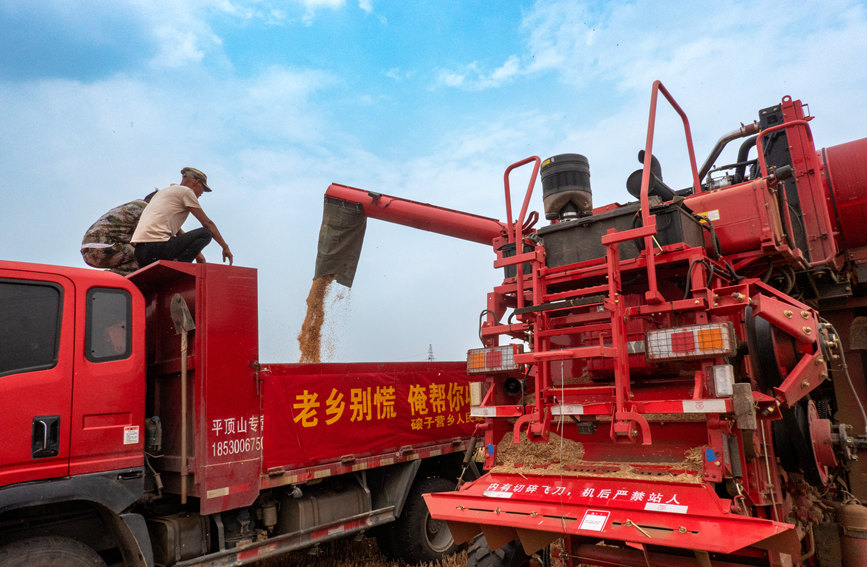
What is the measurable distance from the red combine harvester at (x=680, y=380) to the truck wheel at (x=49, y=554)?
2285mm

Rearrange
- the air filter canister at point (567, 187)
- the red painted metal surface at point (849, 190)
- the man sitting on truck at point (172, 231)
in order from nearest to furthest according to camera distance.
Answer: the man sitting on truck at point (172, 231) < the air filter canister at point (567, 187) < the red painted metal surface at point (849, 190)

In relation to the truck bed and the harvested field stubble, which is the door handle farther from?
the harvested field stubble

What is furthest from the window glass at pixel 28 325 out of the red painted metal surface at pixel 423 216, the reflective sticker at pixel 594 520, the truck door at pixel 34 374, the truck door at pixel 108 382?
the red painted metal surface at pixel 423 216

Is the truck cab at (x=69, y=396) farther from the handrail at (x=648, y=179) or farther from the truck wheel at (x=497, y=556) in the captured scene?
the handrail at (x=648, y=179)

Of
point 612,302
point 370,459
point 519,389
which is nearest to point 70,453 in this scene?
point 370,459

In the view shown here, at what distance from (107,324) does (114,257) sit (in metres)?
1.51

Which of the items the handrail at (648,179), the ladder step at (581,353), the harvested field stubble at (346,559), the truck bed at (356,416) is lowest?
the harvested field stubble at (346,559)

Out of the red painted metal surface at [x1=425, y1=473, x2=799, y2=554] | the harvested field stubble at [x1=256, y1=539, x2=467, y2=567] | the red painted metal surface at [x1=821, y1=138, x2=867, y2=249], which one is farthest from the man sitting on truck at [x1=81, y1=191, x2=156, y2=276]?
the red painted metal surface at [x1=821, y1=138, x2=867, y2=249]

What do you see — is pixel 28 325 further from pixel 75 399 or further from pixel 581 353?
pixel 581 353

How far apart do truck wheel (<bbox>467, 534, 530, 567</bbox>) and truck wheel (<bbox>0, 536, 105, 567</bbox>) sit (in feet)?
8.12

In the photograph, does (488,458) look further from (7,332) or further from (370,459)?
(7,332)

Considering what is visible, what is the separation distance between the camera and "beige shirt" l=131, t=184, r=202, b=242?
5.41 m

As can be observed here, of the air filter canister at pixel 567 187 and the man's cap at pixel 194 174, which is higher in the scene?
the man's cap at pixel 194 174

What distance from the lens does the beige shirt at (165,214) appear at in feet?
17.7
